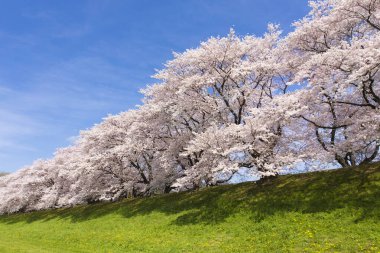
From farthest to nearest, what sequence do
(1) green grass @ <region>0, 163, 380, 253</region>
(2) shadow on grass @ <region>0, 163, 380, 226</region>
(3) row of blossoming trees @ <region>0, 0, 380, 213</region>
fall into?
(3) row of blossoming trees @ <region>0, 0, 380, 213</region> < (2) shadow on grass @ <region>0, 163, 380, 226</region> < (1) green grass @ <region>0, 163, 380, 253</region>

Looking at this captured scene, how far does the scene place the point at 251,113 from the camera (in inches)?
1235

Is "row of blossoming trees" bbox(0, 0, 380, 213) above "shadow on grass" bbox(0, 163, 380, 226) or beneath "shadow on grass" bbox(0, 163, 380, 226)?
above

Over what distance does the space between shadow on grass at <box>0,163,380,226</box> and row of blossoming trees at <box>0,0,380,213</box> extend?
1848mm

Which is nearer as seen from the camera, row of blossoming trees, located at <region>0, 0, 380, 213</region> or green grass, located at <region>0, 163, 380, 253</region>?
green grass, located at <region>0, 163, 380, 253</region>

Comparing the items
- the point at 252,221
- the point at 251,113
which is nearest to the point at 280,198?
the point at 252,221

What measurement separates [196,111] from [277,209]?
16.0m

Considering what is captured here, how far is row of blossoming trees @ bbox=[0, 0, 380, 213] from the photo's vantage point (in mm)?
26516

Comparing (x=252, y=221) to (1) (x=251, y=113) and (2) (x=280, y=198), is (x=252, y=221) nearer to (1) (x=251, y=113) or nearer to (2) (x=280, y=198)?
(2) (x=280, y=198)

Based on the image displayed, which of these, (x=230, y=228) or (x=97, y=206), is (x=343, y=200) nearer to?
(x=230, y=228)

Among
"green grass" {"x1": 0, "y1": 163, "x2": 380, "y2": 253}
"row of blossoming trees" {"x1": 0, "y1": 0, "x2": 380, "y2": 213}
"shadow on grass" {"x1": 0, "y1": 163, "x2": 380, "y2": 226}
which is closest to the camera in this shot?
"green grass" {"x1": 0, "y1": 163, "x2": 380, "y2": 253}

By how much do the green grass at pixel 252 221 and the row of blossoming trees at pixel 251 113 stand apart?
2.22 meters

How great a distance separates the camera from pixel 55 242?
32625 millimetres

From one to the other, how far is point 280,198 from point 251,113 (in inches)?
310

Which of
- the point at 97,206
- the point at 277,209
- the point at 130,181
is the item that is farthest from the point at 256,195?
the point at 97,206
